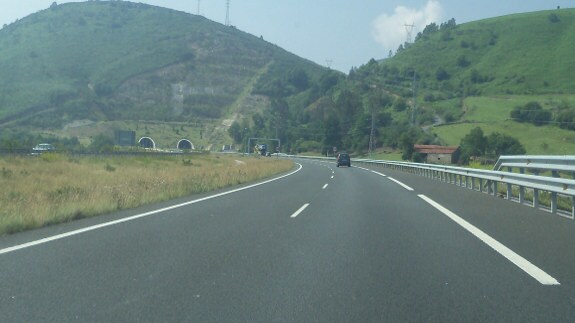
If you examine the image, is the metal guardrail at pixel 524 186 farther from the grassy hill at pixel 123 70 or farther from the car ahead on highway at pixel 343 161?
the grassy hill at pixel 123 70

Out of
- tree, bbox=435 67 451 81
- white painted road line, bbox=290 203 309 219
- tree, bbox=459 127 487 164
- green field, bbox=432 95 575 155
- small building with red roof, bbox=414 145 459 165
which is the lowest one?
white painted road line, bbox=290 203 309 219

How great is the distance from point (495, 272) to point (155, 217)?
797cm

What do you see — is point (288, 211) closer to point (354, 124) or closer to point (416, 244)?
point (416, 244)

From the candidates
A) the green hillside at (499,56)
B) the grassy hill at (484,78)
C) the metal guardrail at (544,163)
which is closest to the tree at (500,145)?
the grassy hill at (484,78)

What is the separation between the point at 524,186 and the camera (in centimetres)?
1664

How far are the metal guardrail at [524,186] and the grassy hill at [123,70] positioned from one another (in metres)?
68.9

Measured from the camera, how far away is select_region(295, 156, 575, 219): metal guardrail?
13.9m

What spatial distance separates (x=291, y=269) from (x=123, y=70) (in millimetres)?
131775

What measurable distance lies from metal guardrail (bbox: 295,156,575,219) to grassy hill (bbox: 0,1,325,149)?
68905mm

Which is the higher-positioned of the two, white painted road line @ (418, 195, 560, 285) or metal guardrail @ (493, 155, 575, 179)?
Answer: metal guardrail @ (493, 155, 575, 179)

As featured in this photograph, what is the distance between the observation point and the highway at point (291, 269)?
5875 millimetres

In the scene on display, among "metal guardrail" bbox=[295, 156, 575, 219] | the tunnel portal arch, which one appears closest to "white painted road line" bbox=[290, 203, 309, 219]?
"metal guardrail" bbox=[295, 156, 575, 219]

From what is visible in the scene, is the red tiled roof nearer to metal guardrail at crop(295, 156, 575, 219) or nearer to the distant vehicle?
metal guardrail at crop(295, 156, 575, 219)

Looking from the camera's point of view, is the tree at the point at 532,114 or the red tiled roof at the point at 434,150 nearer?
the red tiled roof at the point at 434,150
